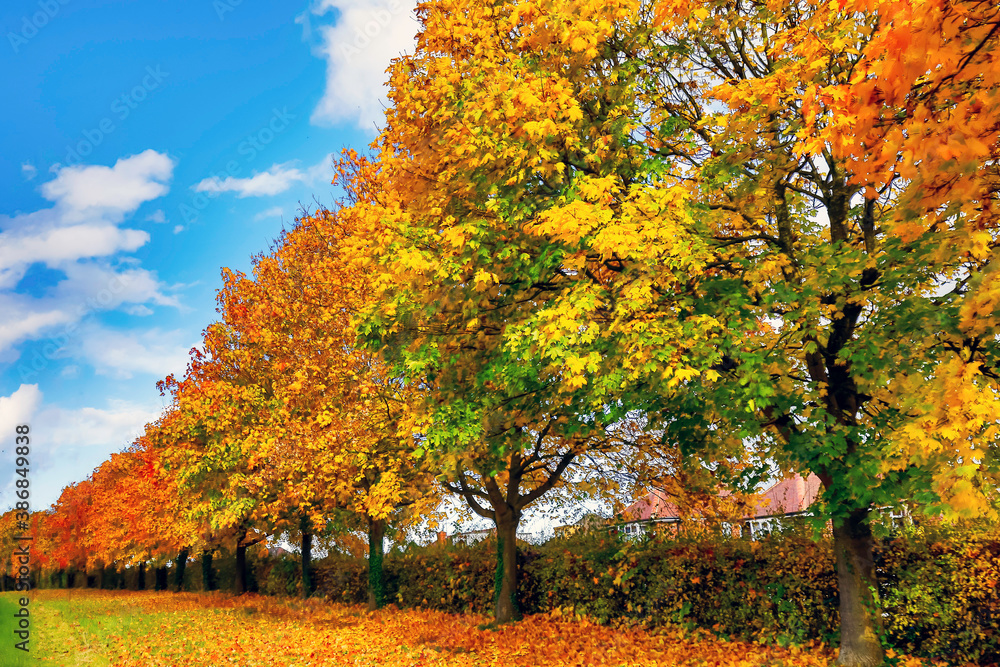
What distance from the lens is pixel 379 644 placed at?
49.6 feet

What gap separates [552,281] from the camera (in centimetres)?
1152

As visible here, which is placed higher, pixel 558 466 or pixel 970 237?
pixel 970 237

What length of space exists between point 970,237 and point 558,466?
35.3ft

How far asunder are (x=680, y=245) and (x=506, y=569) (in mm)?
11055

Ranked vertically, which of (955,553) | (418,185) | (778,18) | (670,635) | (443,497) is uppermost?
(778,18)

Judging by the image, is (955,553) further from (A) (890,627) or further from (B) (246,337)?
(B) (246,337)

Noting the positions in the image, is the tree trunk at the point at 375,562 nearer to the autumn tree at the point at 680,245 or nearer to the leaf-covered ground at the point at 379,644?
the leaf-covered ground at the point at 379,644

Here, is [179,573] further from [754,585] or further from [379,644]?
Answer: [754,585]

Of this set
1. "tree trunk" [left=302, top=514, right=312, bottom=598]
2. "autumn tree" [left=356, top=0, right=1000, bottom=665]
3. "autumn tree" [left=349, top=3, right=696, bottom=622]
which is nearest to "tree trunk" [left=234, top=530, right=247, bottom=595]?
"tree trunk" [left=302, top=514, right=312, bottom=598]

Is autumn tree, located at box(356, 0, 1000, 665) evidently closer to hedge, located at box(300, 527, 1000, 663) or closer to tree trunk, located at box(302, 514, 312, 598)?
hedge, located at box(300, 527, 1000, 663)

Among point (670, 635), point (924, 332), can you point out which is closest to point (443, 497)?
point (670, 635)

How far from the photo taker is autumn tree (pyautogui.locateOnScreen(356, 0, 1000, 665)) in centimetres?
836

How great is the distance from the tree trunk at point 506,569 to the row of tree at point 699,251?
2835 mm

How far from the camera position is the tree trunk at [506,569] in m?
16.4
